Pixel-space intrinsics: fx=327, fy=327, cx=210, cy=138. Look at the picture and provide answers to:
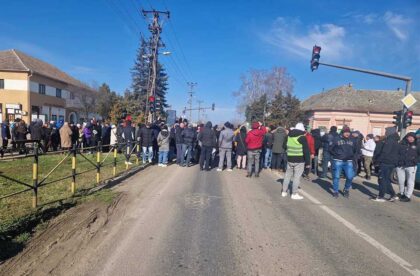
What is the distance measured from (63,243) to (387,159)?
7748mm

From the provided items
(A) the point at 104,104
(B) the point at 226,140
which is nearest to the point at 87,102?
(A) the point at 104,104

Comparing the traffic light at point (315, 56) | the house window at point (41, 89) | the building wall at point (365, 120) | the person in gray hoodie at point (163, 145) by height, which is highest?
the traffic light at point (315, 56)

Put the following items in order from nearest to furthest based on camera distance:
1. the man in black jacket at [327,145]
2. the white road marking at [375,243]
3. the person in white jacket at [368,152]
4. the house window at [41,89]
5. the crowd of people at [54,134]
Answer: the white road marking at [375,243], the man in black jacket at [327,145], the person in white jacket at [368,152], the crowd of people at [54,134], the house window at [41,89]

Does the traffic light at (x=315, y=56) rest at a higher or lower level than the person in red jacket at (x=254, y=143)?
higher

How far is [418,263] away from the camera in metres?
4.48

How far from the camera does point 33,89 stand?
42.4 metres

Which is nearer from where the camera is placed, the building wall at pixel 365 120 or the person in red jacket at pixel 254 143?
the person in red jacket at pixel 254 143

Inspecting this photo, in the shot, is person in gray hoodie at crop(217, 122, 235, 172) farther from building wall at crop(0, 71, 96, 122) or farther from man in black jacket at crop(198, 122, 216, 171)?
building wall at crop(0, 71, 96, 122)

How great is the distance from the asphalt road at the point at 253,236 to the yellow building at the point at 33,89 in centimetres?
3366

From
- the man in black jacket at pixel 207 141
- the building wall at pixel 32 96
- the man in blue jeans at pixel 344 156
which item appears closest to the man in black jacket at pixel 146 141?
the man in black jacket at pixel 207 141

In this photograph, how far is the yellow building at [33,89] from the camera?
40.9 metres

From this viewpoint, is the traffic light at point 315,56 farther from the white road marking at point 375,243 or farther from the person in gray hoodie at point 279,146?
the white road marking at point 375,243

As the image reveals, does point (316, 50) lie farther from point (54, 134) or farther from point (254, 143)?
point (54, 134)

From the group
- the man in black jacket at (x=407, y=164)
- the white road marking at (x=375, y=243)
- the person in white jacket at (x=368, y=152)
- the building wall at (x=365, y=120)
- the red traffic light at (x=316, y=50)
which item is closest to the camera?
the white road marking at (x=375, y=243)
